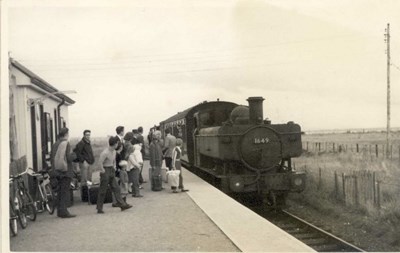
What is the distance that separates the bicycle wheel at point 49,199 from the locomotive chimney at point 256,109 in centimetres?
509

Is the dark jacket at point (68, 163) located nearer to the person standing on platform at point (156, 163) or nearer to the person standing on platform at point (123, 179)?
the person standing on platform at point (123, 179)

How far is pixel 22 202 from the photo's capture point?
27.2ft

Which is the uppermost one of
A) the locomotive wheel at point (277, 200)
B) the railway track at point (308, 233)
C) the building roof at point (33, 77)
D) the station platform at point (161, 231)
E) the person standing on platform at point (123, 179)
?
the building roof at point (33, 77)

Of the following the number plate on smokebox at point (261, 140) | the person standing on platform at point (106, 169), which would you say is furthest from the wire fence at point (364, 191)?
the person standing on platform at point (106, 169)

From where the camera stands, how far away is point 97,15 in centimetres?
799

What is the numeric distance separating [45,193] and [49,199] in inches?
13.1

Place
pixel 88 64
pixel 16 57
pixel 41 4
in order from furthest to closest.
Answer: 1. pixel 88 64
2. pixel 16 57
3. pixel 41 4

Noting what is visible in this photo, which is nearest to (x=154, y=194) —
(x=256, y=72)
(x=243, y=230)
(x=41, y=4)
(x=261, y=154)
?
(x=261, y=154)

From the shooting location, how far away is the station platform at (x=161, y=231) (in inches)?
265

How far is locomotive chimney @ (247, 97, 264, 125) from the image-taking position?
11891 millimetres

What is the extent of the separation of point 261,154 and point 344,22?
172 inches

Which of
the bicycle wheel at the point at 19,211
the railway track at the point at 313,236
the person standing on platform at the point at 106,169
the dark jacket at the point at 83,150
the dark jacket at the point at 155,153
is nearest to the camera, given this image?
the bicycle wheel at the point at 19,211

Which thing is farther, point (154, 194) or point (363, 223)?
point (154, 194)

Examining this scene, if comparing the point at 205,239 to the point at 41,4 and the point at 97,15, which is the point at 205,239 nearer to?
the point at 97,15
